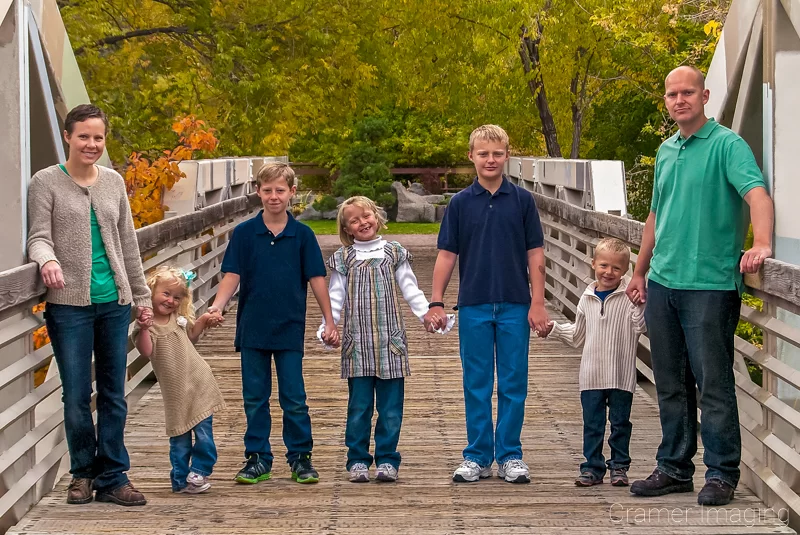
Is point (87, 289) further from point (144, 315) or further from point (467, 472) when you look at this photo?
point (467, 472)

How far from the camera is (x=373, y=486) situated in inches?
212

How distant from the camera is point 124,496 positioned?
499cm

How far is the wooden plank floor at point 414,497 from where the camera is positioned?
184 inches

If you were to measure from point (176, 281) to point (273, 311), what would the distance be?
0.45 meters

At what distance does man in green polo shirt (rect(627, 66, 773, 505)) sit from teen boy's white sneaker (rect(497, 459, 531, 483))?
2.66ft

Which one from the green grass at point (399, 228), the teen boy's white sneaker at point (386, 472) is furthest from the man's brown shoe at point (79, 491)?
the green grass at point (399, 228)

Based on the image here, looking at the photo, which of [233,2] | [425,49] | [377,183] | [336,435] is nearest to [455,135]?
[377,183]

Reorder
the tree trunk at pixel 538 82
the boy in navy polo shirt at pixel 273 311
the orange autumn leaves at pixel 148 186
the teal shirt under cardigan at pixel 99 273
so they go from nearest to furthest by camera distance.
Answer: the teal shirt under cardigan at pixel 99 273 < the boy in navy polo shirt at pixel 273 311 < the orange autumn leaves at pixel 148 186 < the tree trunk at pixel 538 82

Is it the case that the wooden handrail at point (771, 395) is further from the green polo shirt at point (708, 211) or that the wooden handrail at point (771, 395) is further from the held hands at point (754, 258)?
the green polo shirt at point (708, 211)

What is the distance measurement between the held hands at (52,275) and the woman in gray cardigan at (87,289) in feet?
0.06

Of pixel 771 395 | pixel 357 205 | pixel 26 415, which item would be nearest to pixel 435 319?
pixel 357 205

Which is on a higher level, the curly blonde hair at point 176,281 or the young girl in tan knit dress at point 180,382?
the curly blonde hair at point 176,281

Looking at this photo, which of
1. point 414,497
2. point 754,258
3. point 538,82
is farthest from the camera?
point 538,82

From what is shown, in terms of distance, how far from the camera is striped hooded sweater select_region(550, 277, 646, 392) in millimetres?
5402
